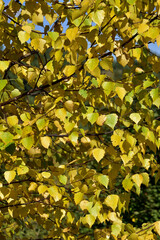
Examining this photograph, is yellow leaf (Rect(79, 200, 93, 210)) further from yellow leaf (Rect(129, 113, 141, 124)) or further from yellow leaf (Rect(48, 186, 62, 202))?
yellow leaf (Rect(129, 113, 141, 124))

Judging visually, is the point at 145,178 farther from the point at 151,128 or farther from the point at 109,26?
the point at 109,26

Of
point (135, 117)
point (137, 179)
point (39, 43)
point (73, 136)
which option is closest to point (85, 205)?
point (137, 179)

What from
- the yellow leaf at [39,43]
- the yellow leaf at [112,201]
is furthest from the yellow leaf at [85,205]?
the yellow leaf at [39,43]

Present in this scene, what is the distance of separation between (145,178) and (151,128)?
15.5 inches

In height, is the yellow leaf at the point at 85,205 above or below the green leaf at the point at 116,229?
above

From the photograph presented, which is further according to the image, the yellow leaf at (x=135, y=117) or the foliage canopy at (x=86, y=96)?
the yellow leaf at (x=135, y=117)

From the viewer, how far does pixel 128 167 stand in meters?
2.43

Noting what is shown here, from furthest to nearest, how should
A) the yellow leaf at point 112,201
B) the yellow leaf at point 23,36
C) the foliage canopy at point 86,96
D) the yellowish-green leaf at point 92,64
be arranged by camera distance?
1. the yellow leaf at point 112,201
2. the yellow leaf at point 23,36
3. the foliage canopy at point 86,96
4. the yellowish-green leaf at point 92,64

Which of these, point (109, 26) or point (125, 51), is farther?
point (125, 51)

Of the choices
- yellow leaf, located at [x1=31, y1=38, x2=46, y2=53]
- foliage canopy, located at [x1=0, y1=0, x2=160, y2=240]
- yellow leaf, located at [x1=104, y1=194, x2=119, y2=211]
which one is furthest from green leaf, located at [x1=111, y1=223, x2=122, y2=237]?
yellow leaf, located at [x1=31, y1=38, x2=46, y2=53]

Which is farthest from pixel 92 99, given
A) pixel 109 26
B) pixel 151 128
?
pixel 109 26

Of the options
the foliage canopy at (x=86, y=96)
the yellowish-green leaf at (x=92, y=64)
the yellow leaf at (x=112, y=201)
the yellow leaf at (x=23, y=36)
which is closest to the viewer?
the yellowish-green leaf at (x=92, y=64)

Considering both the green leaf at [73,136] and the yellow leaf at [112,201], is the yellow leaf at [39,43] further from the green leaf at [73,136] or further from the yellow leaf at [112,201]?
the yellow leaf at [112,201]

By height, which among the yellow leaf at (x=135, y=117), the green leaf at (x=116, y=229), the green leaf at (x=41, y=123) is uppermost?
the green leaf at (x=41, y=123)
